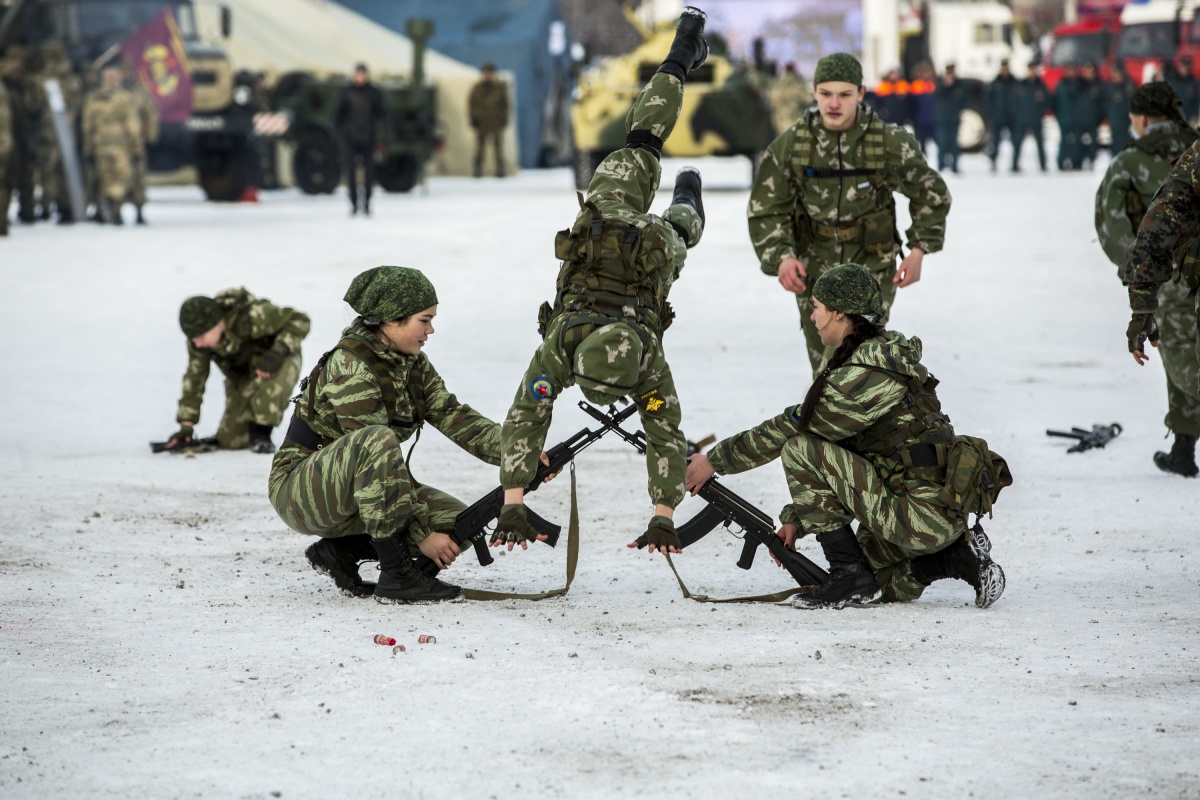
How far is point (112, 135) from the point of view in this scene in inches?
699

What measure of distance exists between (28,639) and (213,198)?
1914cm

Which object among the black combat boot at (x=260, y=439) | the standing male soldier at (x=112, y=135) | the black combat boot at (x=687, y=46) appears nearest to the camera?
the black combat boot at (x=687, y=46)

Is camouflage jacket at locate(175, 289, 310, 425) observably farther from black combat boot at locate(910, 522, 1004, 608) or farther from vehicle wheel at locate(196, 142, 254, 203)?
vehicle wheel at locate(196, 142, 254, 203)

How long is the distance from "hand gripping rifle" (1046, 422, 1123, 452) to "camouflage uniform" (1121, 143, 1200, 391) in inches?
83.0

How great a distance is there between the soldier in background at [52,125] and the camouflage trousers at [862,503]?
15.7 meters

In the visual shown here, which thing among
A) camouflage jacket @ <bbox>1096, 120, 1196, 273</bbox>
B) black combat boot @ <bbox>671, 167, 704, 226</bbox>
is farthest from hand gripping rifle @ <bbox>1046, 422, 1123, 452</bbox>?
black combat boot @ <bbox>671, 167, 704, 226</bbox>

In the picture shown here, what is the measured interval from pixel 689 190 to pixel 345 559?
1.63 m

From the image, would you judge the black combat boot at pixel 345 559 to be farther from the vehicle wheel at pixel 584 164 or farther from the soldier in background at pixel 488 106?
the soldier in background at pixel 488 106

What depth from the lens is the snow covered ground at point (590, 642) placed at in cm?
328

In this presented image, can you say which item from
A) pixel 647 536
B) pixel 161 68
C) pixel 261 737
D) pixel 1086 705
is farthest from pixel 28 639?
pixel 161 68

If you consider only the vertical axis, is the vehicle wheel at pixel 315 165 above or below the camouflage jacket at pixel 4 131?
below

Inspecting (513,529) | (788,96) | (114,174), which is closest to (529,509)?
(513,529)

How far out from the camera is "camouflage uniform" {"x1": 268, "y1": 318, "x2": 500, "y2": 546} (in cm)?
442

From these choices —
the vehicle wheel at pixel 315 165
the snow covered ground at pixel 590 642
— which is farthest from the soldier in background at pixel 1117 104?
the snow covered ground at pixel 590 642
